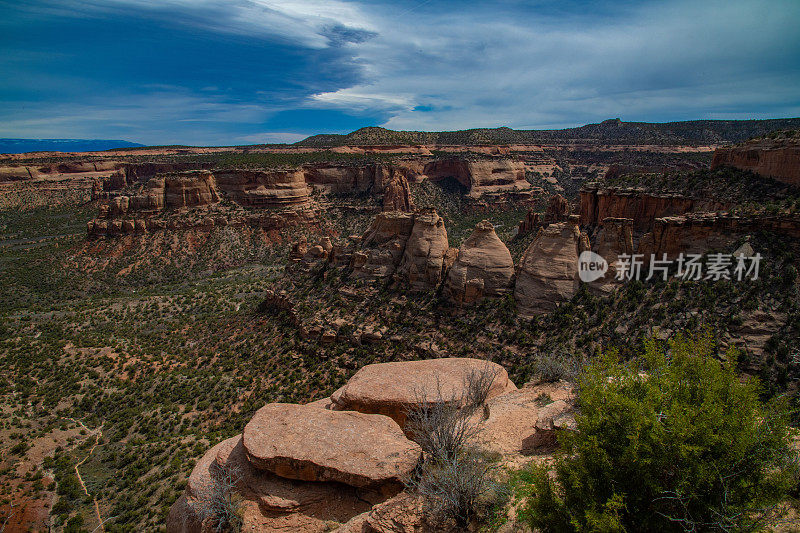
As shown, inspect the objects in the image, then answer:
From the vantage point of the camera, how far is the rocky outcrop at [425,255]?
2970 centimetres

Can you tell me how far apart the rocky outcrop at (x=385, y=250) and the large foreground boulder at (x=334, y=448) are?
18.8 meters

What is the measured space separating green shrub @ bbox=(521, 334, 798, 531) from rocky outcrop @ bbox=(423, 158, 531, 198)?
95.6 metres

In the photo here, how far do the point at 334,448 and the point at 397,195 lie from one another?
73.7m

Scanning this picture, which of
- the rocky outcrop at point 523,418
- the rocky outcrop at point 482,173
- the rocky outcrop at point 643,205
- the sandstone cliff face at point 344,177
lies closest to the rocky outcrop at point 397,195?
the sandstone cliff face at point 344,177

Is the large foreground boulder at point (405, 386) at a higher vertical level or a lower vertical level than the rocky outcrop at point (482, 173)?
lower

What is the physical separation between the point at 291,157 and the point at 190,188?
35.7m

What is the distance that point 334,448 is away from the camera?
1264 centimetres

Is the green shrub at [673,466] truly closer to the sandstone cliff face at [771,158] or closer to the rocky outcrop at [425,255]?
the rocky outcrop at [425,255]

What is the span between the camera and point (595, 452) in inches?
291

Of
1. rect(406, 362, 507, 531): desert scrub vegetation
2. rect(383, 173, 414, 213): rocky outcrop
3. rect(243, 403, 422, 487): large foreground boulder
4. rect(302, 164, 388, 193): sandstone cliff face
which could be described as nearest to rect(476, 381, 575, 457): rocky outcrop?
rect(406, 362, 507, 531): desert scrub vegetation

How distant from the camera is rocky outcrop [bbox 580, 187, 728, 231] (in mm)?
30188

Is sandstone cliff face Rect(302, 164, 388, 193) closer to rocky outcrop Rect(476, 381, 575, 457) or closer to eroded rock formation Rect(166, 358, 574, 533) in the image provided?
rocky outcrop Rect(476, 381, 575, 457)

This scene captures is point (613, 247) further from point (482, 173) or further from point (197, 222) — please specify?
point (482, 173)

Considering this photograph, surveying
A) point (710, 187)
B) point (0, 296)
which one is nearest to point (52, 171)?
point (0, 296)
